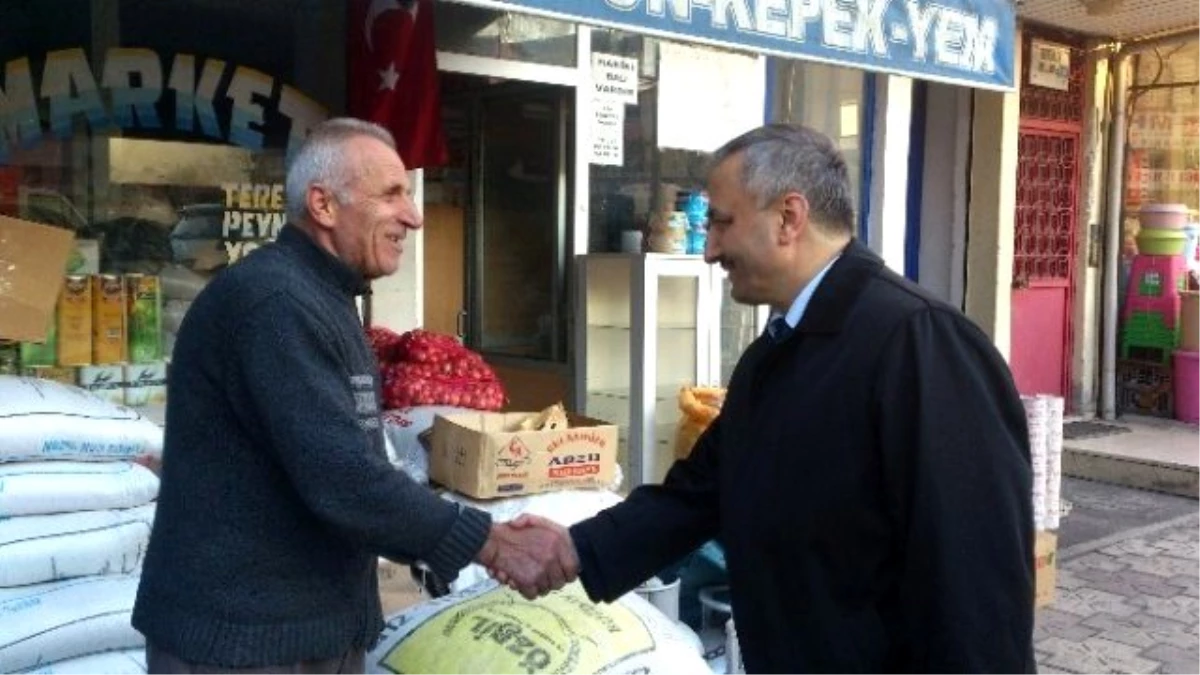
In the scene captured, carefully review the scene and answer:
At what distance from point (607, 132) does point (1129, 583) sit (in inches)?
145

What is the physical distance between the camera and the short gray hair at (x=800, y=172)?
2115 millimetres

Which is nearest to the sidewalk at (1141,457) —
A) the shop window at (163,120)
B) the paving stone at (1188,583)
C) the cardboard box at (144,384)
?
the paving stone at (1188,583)

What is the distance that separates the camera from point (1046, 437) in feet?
18.5

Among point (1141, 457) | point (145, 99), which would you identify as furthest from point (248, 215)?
point (1141, 457)

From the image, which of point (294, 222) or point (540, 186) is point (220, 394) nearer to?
point (294, 222)

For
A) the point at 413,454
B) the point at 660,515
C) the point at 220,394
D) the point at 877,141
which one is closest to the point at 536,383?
the point at 413,454

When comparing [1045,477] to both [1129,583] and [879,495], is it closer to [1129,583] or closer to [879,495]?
[1129,583]

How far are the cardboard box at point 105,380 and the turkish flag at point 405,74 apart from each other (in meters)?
1.44

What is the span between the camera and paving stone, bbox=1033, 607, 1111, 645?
554 centimetres

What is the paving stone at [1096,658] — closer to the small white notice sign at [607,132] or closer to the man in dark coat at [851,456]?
the small white notice sign at [607,132]

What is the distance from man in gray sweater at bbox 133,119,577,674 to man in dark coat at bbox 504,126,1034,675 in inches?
24.6

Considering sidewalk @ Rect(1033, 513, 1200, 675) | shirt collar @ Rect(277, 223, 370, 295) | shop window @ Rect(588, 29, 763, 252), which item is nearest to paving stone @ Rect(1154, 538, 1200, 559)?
sidewalk @ Rect(1033, 513, 1200, 675)

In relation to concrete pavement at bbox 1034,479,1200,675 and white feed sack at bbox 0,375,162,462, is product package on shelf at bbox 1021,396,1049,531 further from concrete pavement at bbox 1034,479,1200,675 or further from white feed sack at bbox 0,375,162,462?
Result: white feed sack at bbox 0,375,162,462

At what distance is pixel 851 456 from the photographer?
1.97 meters
